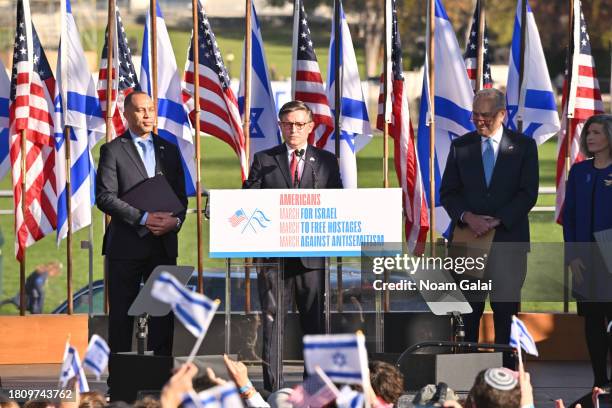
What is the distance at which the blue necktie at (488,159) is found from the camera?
920 cm

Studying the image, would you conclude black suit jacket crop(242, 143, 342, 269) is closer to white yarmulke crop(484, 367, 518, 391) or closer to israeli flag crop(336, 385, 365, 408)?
white yarmulke crop(484, 367, 518, 391)

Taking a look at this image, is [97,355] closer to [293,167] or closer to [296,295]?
[296,295]

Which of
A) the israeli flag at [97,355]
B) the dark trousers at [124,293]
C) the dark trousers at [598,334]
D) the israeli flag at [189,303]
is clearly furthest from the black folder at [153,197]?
the israeli flag at [189,303]

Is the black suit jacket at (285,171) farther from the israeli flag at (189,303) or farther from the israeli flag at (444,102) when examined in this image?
the israeli flag at (444,102)

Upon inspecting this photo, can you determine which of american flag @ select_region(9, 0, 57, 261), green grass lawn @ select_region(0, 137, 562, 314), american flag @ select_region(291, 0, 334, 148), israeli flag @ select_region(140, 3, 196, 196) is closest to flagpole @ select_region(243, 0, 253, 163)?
american flag @ select_region(291, 0, 334, 148)

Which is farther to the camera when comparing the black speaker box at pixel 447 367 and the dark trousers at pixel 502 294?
the dark trousers at pixel 502 294

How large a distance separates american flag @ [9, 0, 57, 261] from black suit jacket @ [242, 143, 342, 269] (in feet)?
13.1

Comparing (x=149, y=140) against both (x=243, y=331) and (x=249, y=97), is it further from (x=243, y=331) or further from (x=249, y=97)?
(x=249, y=97)

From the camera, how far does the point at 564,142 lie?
12.8m

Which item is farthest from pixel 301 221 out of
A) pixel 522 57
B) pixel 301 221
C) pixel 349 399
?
pixel 522 57

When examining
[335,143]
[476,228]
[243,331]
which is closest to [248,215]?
[243,331]

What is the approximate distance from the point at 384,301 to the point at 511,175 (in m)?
1.27

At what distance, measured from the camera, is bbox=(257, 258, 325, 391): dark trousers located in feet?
28.0

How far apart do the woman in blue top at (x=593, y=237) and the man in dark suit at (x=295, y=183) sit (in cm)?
150
